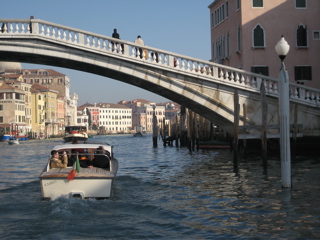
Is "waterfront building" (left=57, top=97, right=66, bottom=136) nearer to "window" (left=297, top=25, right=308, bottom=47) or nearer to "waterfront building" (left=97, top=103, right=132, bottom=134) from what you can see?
"waterfront building" (left=97, top=103, right=132, bottom=134)

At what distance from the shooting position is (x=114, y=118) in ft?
510

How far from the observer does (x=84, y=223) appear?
888 centimetres

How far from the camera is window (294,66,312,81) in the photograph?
74.4ft

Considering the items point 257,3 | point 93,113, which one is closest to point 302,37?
point 257,3

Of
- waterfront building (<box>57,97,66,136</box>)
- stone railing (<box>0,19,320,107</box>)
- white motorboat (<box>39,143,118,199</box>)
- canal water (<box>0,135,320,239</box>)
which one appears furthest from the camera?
waterfront building (<box>57,97,66,136</box>)

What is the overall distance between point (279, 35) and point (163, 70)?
6036mm

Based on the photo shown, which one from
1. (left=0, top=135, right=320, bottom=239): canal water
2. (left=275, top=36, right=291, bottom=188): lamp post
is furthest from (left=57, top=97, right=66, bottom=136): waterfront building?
(left=275, top=36, right=291, bottom=188): lamp post

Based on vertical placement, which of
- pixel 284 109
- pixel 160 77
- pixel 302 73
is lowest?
pixel 284 109

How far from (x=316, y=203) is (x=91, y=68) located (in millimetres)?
10647

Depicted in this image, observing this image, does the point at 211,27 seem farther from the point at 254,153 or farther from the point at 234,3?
the point at 254,153

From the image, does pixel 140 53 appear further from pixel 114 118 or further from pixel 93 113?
pixel 114 118

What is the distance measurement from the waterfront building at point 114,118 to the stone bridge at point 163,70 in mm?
129902

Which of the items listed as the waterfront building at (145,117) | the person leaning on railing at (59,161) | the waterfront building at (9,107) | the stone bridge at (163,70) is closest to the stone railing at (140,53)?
the stone bridge at (163,70)

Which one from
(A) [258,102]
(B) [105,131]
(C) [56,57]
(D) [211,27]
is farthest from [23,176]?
(B) [105,131]
